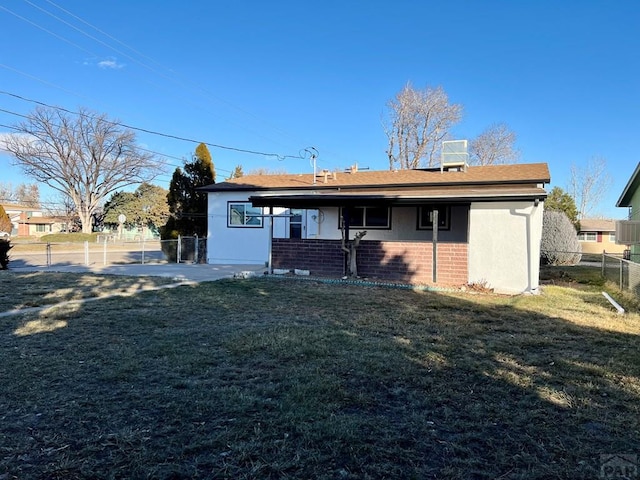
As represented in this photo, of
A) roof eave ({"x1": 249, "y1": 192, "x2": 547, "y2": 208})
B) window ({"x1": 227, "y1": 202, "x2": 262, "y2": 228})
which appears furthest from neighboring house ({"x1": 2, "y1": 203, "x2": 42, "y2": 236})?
roof eave ({"x1": 249, "y1": 192, "x2": 547, "y2": 208})

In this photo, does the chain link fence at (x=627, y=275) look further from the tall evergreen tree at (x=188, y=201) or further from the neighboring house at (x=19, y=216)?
the neighboring house at (x=19, y=216)

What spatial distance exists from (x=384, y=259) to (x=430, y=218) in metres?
3.16

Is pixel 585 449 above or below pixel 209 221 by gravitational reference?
below

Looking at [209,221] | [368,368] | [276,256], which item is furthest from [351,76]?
[368,368]

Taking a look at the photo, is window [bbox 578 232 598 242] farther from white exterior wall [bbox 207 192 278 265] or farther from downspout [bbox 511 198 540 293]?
white exterior wall [bbox 207 192 278 265]

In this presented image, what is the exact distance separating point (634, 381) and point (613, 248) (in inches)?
1698

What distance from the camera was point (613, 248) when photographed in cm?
3941

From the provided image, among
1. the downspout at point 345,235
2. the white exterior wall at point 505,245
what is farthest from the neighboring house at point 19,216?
the white exterior wall at point 505,245

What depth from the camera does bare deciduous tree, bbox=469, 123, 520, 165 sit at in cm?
3453

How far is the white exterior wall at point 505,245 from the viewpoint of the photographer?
10.8m

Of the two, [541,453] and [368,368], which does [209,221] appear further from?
[541,453]

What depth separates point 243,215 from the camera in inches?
672

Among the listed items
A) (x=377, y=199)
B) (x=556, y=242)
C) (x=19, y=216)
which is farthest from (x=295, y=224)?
(x=19, y=216)

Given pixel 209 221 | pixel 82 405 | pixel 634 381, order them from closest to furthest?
pixel 82 405
pixel 634 381
pixel 209 221
